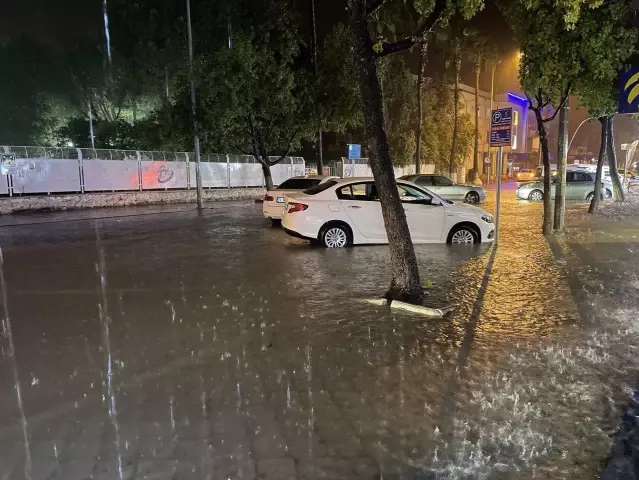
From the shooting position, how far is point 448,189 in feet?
85.9

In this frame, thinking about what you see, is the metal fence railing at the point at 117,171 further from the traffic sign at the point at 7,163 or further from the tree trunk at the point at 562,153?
the tree trunk at the point at 562,153

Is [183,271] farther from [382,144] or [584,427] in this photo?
[584,427]

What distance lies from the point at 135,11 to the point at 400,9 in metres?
21.8

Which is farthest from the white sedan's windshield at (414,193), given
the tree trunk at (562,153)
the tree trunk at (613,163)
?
A: the tree trunk at (613,163)

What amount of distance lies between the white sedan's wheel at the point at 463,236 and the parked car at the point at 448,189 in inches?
475

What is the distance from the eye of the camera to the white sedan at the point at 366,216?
489 inches

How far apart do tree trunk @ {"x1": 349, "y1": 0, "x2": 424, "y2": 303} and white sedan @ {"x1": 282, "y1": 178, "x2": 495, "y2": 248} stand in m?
4.64

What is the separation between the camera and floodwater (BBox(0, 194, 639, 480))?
376 centimetres

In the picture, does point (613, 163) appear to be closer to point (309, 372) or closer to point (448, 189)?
point (448, 189)

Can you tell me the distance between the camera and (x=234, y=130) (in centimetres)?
2586

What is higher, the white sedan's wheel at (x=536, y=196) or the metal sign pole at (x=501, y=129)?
the metal sign pole at (x=501, y=129)

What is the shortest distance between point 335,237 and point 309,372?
7768 millimetres

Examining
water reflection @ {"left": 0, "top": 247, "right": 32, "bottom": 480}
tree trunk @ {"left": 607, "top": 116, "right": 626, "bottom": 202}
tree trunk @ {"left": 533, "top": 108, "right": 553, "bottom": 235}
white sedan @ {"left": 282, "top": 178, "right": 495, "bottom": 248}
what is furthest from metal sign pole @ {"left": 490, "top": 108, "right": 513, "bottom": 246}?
tree trunk @ {"left": 607, "top": 116, "right": 626, "bottom": 202}

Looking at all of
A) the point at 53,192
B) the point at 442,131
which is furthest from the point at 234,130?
the point at 442,131
